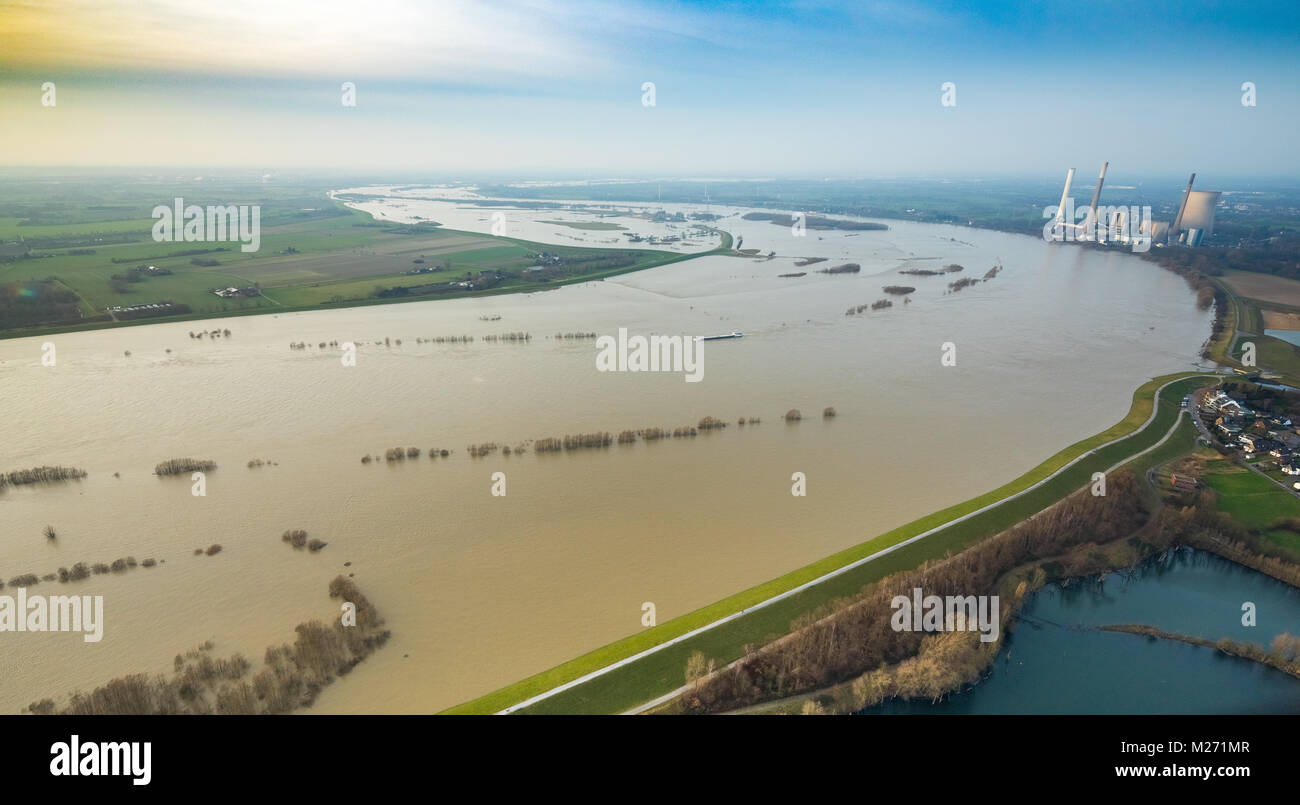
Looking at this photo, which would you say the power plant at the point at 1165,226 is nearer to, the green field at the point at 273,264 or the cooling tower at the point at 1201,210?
the cooling tower at the point at 1201,210

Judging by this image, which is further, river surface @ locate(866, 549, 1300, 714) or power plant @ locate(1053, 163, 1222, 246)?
A: power plant @ locate(1053, 163, 1222, 246)

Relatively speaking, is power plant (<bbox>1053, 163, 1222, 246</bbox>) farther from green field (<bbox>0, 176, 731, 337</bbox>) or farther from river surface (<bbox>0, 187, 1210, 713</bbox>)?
green field (<bbox>0, 176, 731, 337</bbox>)

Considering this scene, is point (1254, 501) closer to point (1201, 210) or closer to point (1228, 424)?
point (1228, 424)

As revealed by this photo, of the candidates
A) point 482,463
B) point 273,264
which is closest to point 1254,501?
point 482,463

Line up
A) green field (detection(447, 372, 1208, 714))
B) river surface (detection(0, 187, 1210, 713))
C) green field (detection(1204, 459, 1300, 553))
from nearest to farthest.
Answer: green field (detection(447, 372, 1208, 714)), river surface (detection(0, 187, 1210, 713)), green field (detection(1204, 459, 1300, 553))

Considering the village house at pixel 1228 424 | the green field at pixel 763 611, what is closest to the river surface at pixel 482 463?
the green field at pixel 763 611

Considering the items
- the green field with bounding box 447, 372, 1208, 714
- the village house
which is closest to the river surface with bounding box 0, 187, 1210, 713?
the green field with bounding box 447, 372, 1208, 714

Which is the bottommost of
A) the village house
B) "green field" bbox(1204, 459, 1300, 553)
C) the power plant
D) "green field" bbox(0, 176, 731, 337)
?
"green field" bbox(1204, 459, 1300, 553)
